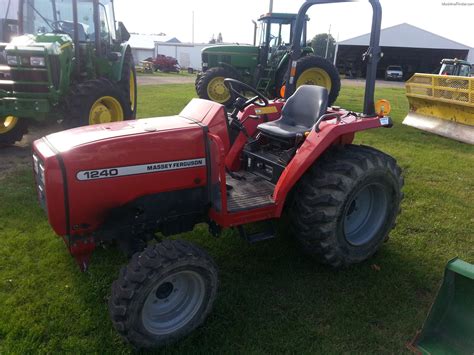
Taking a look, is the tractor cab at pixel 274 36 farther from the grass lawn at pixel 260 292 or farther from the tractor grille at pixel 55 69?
the grass lawn at pixel 260 292

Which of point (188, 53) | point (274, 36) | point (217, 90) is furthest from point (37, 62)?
point (188, 53)

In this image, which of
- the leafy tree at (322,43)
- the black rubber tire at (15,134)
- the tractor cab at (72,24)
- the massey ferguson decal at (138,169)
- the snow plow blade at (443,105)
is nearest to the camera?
the massey ferguson decal at (138,169)

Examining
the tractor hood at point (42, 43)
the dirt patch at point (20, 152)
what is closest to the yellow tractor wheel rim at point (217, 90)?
the dirt patch at point (20, 152)

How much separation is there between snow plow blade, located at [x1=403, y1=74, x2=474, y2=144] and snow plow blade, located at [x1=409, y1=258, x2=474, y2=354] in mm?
6134

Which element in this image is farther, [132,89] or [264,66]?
[264,66]

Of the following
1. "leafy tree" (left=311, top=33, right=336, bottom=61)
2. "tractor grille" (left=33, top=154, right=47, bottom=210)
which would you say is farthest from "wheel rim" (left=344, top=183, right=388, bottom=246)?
"leafy tree" (left=311, top=33, right=336, bottom=61)

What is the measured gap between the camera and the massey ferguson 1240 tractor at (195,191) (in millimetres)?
2309

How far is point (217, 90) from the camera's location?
1045 centimetres

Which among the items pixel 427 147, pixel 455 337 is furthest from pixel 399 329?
pixel 427 147

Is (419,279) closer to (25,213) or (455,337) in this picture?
(455,337)

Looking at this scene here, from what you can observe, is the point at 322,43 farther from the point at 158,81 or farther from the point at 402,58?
the point at 158,81

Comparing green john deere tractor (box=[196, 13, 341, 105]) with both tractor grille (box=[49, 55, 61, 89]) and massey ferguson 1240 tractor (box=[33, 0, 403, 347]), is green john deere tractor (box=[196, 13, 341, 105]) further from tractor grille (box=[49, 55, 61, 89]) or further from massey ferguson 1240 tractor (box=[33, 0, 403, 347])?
massey ferguson 1240 tractor (box=[33, 0, 403, 347])

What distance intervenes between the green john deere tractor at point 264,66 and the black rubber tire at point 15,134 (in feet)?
15.7

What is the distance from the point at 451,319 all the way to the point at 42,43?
5.94 meters
